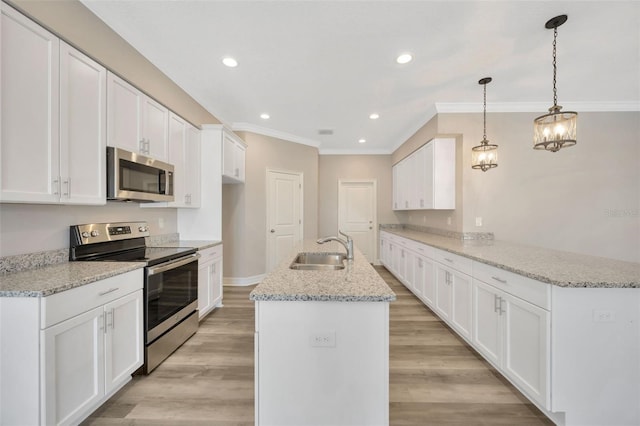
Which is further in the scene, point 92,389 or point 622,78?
point 622,78

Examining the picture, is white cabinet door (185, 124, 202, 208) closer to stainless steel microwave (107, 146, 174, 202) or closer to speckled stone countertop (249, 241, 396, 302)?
stainless steel microwave (107, 146, 174, 202)

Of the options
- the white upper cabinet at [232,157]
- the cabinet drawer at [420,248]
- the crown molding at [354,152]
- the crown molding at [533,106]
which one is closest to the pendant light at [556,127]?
the crown molding at [533,106]

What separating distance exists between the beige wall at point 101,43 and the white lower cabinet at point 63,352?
159 cm

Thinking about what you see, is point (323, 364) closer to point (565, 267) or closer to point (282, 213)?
point (565, 267)

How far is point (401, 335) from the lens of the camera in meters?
2.70

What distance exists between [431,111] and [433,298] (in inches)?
99.2

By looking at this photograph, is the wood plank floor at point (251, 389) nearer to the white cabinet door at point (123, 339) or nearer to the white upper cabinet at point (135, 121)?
the white cabinet door at point (123, 339)

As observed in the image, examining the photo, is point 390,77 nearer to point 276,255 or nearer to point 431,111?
point 431,111

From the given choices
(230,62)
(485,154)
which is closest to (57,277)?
(230,62)

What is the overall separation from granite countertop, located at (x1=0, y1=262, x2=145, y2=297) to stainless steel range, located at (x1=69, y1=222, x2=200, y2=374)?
184mm

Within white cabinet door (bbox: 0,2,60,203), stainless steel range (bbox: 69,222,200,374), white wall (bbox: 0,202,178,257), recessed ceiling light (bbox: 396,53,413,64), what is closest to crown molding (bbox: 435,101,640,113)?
recessed ceiling light (bbox: 396,53,413,64)

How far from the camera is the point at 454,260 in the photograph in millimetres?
2650

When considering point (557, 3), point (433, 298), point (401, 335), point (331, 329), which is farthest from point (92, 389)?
point (557, 3)

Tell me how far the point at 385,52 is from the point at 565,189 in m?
3.07
